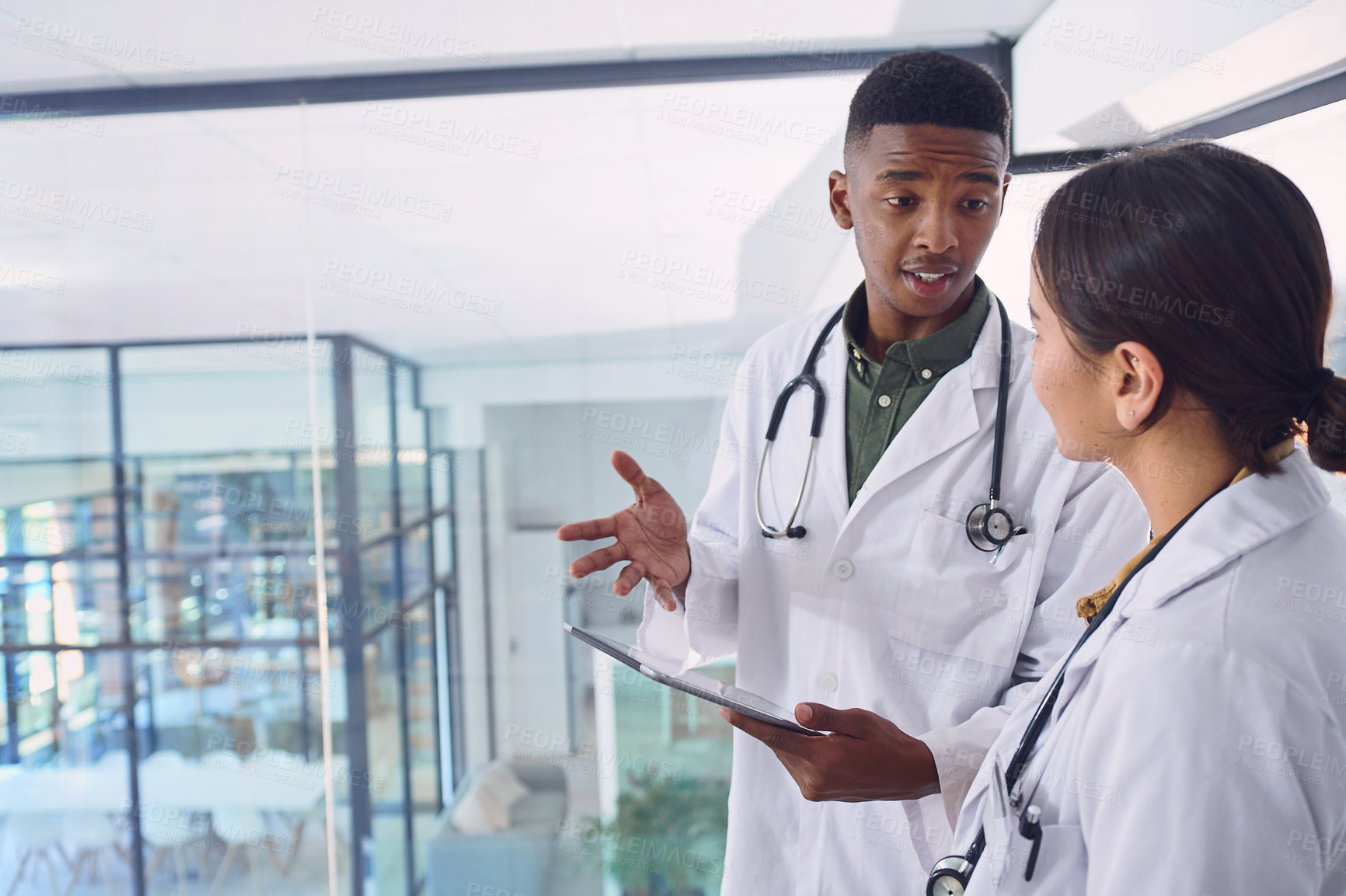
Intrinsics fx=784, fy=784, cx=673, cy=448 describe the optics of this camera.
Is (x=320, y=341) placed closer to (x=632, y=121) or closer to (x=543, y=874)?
(x=632, y=121)

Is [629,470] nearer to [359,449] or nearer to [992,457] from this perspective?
[992,457]

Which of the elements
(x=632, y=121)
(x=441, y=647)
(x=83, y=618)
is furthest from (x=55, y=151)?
(x=441, y=647)

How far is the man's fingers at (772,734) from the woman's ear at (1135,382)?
19.7 inches

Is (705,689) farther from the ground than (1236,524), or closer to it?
closer to it

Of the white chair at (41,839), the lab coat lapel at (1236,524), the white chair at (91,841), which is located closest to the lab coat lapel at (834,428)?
the lab coat lapel at (1236,524)

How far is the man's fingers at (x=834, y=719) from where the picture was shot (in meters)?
0.89

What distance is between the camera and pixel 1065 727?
0.70 metres

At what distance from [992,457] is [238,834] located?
100.0 inches

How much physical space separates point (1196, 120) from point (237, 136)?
7.86ft

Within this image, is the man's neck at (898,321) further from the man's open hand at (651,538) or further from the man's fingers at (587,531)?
the man's fingers at (587,531)

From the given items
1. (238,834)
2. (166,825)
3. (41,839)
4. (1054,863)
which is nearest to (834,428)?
(1054,863)

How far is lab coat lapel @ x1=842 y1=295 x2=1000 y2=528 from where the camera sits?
1.16 meters

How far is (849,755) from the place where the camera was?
94 centimetres

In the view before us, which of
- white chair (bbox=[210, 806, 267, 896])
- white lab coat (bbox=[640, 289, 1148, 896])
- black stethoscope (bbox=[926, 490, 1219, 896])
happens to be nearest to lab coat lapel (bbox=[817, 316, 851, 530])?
white lab coat (bbox=[640, 289, 1148, 896])
